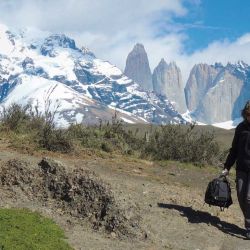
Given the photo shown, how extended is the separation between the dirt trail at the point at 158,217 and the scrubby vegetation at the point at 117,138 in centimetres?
271

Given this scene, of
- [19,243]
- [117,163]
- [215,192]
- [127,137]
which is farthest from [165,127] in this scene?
[19,243]

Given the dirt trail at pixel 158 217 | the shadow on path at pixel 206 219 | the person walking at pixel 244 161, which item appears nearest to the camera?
the dirt trail at pixel 158 217

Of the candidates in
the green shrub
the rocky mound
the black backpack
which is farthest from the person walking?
the green shrub

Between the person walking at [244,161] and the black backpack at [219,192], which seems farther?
the black backpack at [219,192]

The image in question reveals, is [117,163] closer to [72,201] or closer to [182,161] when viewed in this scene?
[182,161]

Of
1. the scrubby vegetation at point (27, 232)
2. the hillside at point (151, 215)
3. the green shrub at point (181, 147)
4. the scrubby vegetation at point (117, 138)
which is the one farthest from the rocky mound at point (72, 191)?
the green shrub at point (181, 147)

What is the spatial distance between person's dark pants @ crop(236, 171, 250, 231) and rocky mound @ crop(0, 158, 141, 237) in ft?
6.79

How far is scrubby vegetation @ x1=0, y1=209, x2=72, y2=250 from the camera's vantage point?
7763 millimetres

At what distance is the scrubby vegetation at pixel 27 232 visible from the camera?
776 centimetres

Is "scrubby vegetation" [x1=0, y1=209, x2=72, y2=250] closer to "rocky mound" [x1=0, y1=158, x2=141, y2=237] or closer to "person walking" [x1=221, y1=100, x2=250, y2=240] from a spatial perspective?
"rocky mound" [x1=0, y1=158, x2=141, y2=237]

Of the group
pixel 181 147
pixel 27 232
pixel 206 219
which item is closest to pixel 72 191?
pixel 27 232

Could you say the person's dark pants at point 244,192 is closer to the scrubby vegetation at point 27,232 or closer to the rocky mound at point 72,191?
the rocky mound at point 72,191

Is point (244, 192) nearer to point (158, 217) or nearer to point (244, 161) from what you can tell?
point (244, 161)

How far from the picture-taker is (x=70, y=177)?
33.7ft
